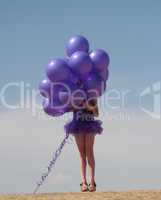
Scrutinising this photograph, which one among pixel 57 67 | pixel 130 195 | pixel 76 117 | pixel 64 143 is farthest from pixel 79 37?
pixel 130 195

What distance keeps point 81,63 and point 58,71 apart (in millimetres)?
Answer: 683

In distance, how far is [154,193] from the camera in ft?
38.7

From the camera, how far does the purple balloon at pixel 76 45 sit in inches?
537

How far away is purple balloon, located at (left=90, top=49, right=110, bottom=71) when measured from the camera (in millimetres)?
13336

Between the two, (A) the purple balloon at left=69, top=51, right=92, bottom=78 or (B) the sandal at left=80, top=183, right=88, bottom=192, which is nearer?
(A) the purple balloon at left=69, top=51, right=92, bottom=78

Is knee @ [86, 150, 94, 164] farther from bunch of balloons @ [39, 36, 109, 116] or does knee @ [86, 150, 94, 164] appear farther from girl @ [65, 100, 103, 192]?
bunch of balloons @ [39, 36, 109, 116]

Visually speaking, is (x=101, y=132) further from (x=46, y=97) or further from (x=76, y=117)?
(x=46, y=97)

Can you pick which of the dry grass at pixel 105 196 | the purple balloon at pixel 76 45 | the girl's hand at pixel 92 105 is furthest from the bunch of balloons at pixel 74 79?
the dry grass at pixel 105 196

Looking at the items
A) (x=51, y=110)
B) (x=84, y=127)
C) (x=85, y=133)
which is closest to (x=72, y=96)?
(x=51, y=110)

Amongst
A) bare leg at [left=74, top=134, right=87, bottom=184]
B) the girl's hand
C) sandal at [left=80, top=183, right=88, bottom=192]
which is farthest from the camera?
bare leg at [left=74, top=134, right=87, bottom=184]

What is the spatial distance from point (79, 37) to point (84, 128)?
2.74 m

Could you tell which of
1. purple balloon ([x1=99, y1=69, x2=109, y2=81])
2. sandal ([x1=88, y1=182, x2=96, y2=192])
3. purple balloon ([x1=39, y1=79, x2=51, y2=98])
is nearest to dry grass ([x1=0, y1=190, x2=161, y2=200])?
sandal ([x1=88, y1=182, x2=96, y2=192])

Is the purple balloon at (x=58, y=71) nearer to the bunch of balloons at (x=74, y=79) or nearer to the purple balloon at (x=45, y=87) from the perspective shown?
the bunch of balloons at (x=74, y=79)

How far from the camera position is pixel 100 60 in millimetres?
13336
